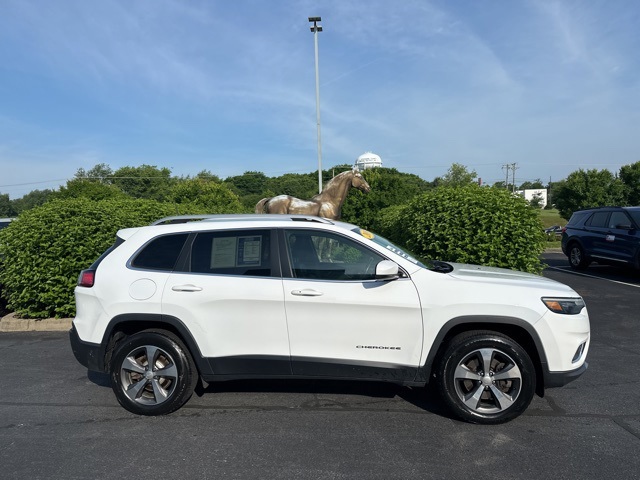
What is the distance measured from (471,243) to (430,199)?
127cm

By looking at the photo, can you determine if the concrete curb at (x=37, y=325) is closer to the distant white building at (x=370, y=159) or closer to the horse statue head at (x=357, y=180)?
the horse statue head at (x=357, y=180)

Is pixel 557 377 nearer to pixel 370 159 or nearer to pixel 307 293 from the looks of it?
pixel 307 293

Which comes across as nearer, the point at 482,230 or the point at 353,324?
the point at 353,324

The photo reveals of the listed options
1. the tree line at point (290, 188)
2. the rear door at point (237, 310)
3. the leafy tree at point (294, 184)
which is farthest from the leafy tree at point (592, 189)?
the rear door at point (237, 310)

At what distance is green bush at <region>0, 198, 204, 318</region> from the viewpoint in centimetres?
691

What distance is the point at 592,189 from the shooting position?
4488 centimetres

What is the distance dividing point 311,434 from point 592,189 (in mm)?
50240

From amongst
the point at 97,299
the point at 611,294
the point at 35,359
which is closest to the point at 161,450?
the point at 97,299

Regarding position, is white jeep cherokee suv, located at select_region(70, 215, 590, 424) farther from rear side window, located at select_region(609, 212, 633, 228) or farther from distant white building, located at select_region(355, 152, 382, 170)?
distant white building, located at select_region(355, 152, 382, 170)

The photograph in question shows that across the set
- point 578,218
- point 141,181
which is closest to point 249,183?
point 141,181

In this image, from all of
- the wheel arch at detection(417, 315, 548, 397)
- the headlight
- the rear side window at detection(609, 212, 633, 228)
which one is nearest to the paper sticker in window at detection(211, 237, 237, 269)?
the wheel arch at detection(417, 315, 548, 397)

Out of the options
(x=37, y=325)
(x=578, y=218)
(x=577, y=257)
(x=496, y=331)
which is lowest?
(x=37, y=325)

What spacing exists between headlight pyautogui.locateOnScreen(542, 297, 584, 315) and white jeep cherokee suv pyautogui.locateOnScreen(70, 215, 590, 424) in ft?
0.04

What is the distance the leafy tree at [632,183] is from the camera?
4394 centimetres
